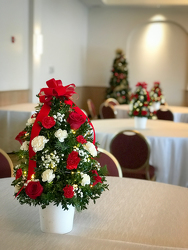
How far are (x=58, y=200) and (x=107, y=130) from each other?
3.31 metres

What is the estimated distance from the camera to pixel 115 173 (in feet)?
9.12

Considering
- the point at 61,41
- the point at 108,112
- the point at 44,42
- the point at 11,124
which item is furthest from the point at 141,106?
the point at 61,41

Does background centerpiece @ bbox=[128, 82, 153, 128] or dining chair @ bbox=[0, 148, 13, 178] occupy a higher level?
background centerpiece @ bbox=[128, 82, 153, 128]

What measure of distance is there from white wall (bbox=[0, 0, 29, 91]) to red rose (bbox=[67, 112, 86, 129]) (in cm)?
634

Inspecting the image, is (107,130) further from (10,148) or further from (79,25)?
(79,25)

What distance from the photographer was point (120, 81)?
12469 millimetres

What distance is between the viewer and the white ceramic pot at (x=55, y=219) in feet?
4.84

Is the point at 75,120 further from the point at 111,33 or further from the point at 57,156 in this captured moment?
the point at 111,33

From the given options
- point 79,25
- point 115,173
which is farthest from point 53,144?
point 79,25

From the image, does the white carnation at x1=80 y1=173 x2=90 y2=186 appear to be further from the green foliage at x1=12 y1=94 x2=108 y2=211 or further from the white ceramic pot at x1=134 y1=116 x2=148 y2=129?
the white ceramic pot at x1=134 y1=116 x2=148 y2=129

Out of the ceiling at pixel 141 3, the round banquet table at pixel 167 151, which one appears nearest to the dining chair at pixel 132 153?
the round banquet table at pixel 167 151

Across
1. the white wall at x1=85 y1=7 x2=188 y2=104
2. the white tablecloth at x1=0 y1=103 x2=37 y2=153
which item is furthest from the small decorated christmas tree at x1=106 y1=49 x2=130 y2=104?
the white tablecloth at x1=0 y1=103 x2=37 y2=153

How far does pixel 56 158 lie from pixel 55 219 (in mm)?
260

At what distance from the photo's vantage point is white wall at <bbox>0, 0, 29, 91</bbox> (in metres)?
7.47
